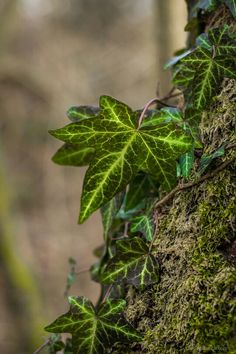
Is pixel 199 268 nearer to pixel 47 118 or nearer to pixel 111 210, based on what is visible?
pixel 111 210

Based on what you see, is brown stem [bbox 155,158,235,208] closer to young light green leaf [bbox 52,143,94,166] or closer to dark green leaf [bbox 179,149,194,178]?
dark green leaf [bbox 179,149,194,178]

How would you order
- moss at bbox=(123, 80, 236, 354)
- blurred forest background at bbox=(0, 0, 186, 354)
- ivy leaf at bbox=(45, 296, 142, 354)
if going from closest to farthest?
moss at bbox=(123, 80, 236, 354) < ivy leaf at bbox=(45, 296, 142, 354) < blurred forest background at bbox=(0, 0, 186, 354)

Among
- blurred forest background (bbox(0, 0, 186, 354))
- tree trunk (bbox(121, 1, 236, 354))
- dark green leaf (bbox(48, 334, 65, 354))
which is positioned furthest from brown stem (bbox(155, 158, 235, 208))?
blurred forest background (bbox(0, 0, 186, 354))

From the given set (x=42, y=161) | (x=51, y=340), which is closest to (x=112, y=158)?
(x=51, y=340)

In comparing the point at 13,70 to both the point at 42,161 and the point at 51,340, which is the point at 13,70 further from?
the point at 51,340

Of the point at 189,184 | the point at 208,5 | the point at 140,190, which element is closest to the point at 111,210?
the point at 140,190

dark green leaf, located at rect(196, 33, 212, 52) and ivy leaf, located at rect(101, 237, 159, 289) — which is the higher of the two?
dark green leaf, located at rect(196, 33, 212, 52)

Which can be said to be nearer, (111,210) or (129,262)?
(129,262)

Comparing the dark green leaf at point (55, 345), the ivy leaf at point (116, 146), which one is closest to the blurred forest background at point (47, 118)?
the dark green leaf at point (55, 345)
